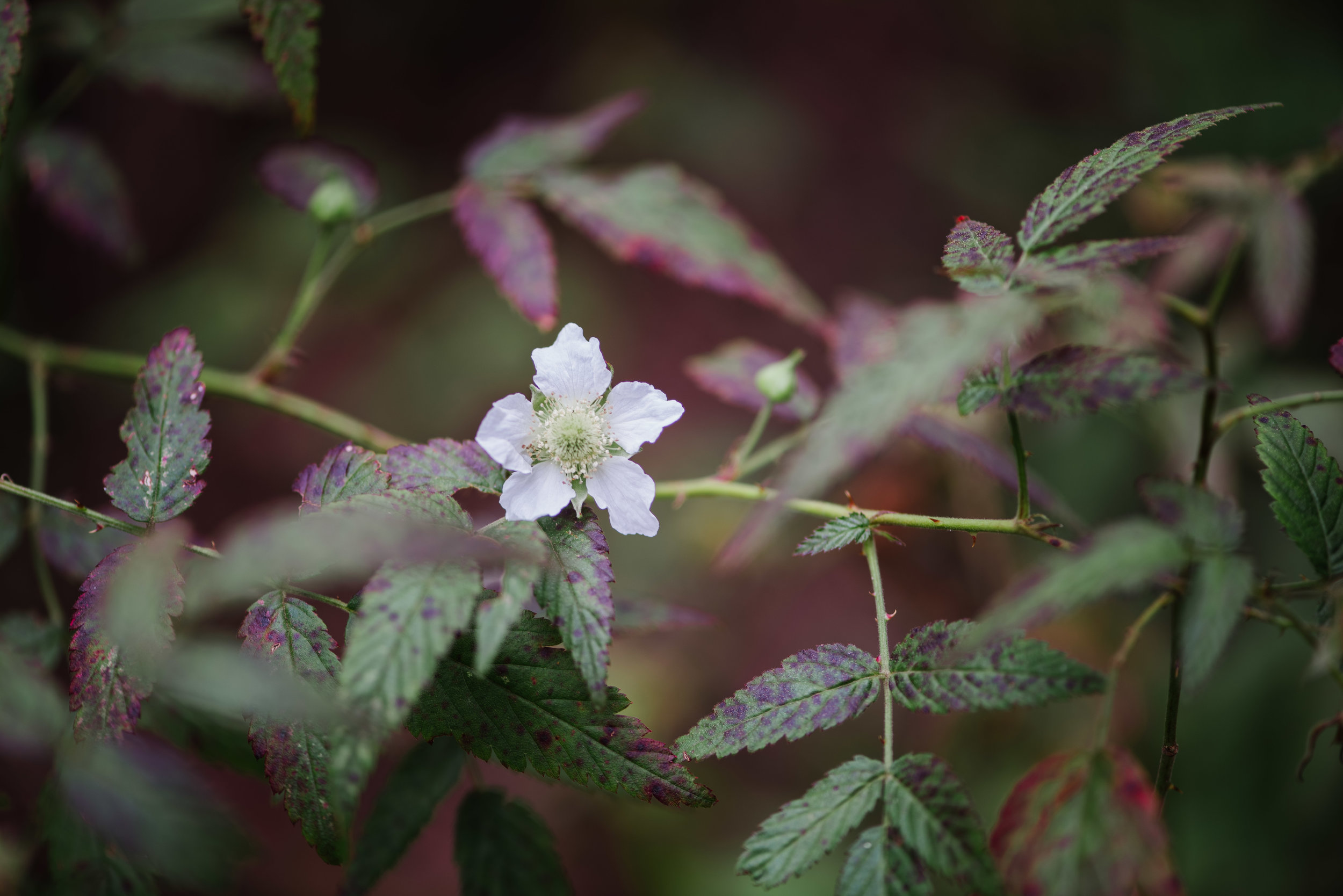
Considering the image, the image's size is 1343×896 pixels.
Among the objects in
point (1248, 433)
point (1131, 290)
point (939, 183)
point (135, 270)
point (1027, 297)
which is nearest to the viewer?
point (1027, 297)

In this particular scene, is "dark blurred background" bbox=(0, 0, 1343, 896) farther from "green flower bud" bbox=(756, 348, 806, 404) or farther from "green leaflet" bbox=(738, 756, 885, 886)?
"green leaflet" bbox=(738, 756, 885, 886)

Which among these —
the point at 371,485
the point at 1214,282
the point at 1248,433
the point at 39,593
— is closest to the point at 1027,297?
the point at 371,485

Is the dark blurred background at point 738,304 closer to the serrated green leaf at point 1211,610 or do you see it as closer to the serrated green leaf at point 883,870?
the serrated green leaf at point 883,870

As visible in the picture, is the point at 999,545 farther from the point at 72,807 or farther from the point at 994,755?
the point at 72,807

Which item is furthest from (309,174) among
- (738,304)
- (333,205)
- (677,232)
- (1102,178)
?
(738,304)

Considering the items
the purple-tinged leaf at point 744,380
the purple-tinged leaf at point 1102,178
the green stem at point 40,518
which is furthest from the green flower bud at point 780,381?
the green stem at point 40,518

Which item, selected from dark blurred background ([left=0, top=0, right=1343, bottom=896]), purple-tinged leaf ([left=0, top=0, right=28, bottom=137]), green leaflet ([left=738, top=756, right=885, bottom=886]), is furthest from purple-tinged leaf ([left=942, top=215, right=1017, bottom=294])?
purple-tinged leaf ([left=0, top=0, right=28, bottom=137])
